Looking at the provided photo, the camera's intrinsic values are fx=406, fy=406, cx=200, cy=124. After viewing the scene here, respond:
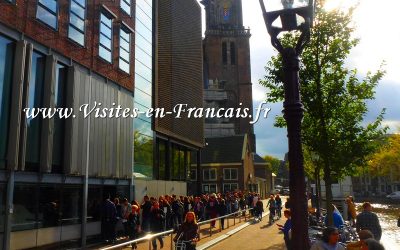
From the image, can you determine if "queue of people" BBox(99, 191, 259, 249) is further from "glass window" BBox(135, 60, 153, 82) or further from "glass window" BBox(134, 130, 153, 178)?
"glass window" BBox(135, 60, 153, 82)

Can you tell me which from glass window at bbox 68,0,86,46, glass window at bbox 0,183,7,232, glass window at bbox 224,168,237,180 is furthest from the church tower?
glass window at bbox 0,183,7,232

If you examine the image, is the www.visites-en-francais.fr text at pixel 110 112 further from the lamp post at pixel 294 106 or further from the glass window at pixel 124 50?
the lamp post at pixel 294 106

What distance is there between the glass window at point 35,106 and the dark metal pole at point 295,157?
11539 mm

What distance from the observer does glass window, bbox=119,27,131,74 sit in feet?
70.3

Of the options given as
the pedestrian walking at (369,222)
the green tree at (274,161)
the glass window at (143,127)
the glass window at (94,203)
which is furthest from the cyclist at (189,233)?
the green tree at (274,161)

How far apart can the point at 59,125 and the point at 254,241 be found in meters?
9.00

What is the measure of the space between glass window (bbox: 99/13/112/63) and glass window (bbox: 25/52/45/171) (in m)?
4.67

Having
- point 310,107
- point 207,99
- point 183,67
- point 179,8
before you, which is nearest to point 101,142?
point 310,107

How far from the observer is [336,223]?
38.2ft

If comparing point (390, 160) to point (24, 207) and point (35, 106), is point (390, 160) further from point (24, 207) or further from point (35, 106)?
point (24, 207)

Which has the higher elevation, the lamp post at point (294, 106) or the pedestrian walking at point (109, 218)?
the lamp post at point (294, 106)

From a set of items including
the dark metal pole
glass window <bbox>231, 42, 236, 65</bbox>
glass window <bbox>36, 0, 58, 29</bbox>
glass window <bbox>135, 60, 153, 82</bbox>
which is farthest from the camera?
glass window <bbox>231, 42, 236, 65</bbox>

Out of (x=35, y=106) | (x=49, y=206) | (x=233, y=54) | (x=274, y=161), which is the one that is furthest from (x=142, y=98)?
(x=274, y=161)

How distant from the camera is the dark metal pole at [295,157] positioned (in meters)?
4.11
